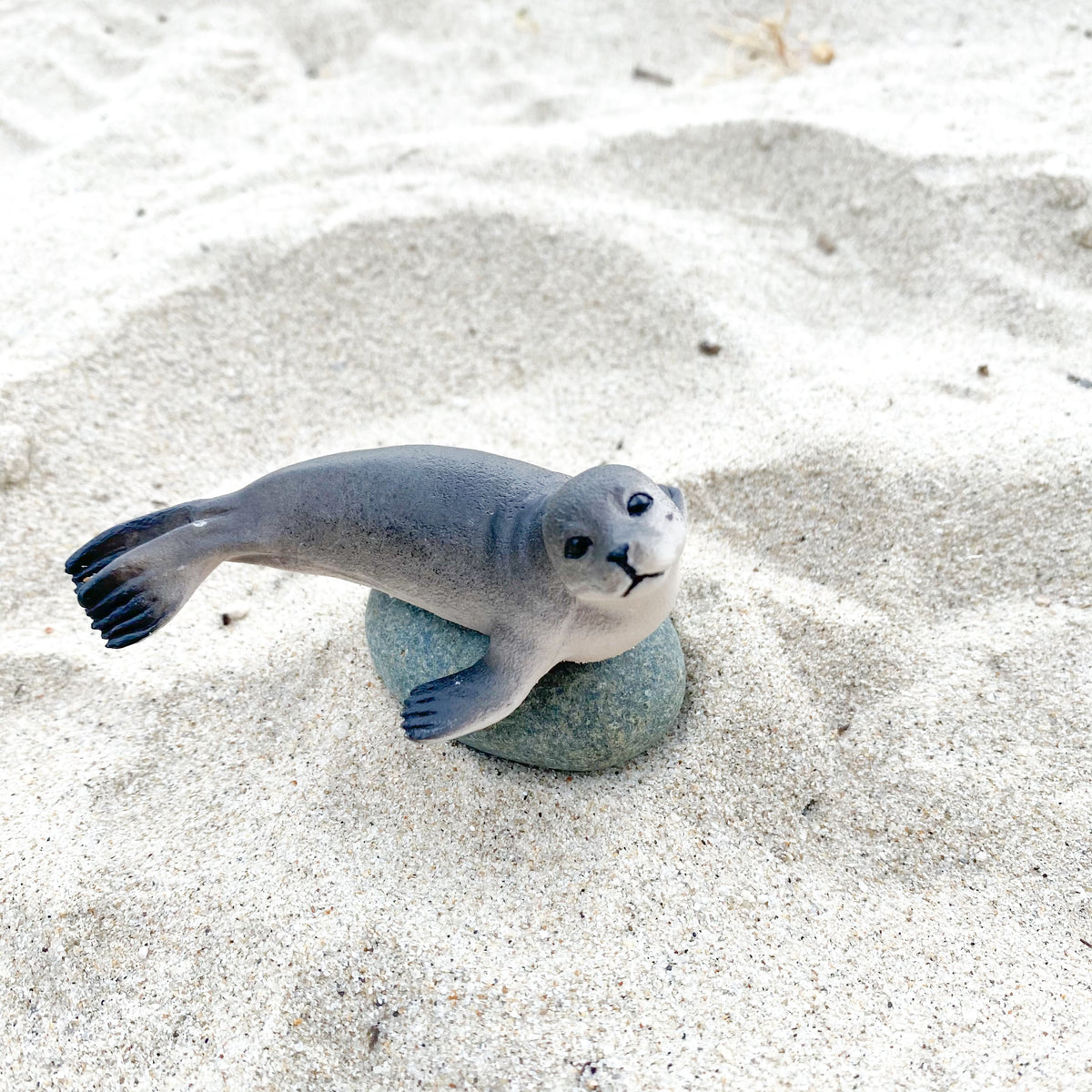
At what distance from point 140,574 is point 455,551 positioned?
24.8 inches

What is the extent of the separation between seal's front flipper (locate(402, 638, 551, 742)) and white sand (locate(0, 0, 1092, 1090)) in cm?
42

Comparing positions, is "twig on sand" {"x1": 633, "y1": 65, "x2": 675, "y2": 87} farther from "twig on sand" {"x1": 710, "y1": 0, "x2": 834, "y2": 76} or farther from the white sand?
"twig on sand" {"x1": 710, "y1": 0, "x2": 834, "y2": 76}

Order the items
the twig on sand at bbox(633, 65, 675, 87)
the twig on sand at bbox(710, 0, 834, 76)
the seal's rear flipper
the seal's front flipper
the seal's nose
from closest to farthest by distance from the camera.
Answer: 1. the seal's nose
2. the seal's front flipper
3. the seal's rear flipper
4. the twig on sand at bbox(710, 0, 834, 76)
5. the twig on sand at bbox(633, 65, 675, 87)

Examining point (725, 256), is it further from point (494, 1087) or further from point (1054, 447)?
point (494, 1087)

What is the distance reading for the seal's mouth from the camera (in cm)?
156

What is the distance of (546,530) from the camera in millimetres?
1652

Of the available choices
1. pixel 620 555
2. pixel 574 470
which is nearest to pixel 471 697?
pixel 620 555

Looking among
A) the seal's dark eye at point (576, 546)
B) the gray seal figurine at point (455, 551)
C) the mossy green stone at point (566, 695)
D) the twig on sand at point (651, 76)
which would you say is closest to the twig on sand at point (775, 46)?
the twig on sand at point (651, 76)

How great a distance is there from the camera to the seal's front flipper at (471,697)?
1.66 m

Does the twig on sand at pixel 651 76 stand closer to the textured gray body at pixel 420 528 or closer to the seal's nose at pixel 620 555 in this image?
the textured gray body at pixel 420 528

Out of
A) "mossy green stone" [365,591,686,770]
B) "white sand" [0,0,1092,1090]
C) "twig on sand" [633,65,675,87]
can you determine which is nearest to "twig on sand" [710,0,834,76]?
"white sand" [0,0,1092,1090]

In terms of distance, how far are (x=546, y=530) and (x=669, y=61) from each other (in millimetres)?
3571

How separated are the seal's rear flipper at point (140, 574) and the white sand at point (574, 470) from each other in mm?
532

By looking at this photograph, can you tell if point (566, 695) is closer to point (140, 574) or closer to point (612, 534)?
point (612, 534)
